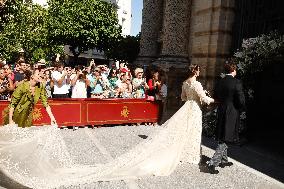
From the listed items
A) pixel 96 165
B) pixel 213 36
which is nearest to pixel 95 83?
pixel 213 36

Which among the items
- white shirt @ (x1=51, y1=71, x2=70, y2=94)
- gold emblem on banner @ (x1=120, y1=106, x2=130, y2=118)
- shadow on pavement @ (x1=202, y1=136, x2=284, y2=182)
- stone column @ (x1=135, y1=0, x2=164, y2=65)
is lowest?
shadow on pavement @ (x1=202, y1=136, x2=284, y2=182)

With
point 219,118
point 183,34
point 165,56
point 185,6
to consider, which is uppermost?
point 185,6

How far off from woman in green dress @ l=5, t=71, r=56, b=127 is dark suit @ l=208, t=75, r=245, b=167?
11.3 feet

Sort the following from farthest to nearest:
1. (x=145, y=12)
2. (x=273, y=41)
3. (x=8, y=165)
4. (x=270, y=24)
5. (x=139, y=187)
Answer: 1. (x=145, y=12)
2. (x=270, y=24)
3. (x=273, y=41)
4. (x=139, y=187)
5. (x=8, y=165)

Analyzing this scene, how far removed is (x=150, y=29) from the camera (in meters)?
20.2

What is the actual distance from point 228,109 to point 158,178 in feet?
6.73

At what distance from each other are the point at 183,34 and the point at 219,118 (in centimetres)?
913

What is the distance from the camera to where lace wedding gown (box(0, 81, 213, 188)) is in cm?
535

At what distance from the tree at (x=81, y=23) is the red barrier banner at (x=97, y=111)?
2799cm

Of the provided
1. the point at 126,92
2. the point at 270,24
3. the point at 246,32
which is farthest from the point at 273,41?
the point at 126,92

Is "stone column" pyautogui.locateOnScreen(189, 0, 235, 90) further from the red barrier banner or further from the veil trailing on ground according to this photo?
the veil trailing on ground

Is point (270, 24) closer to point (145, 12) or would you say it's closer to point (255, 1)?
point (255, 1)

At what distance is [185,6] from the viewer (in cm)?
1566

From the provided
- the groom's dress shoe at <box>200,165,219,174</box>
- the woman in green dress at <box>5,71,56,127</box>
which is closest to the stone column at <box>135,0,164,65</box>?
the groom's dress shoe at <box>200,165,219,174</box>
